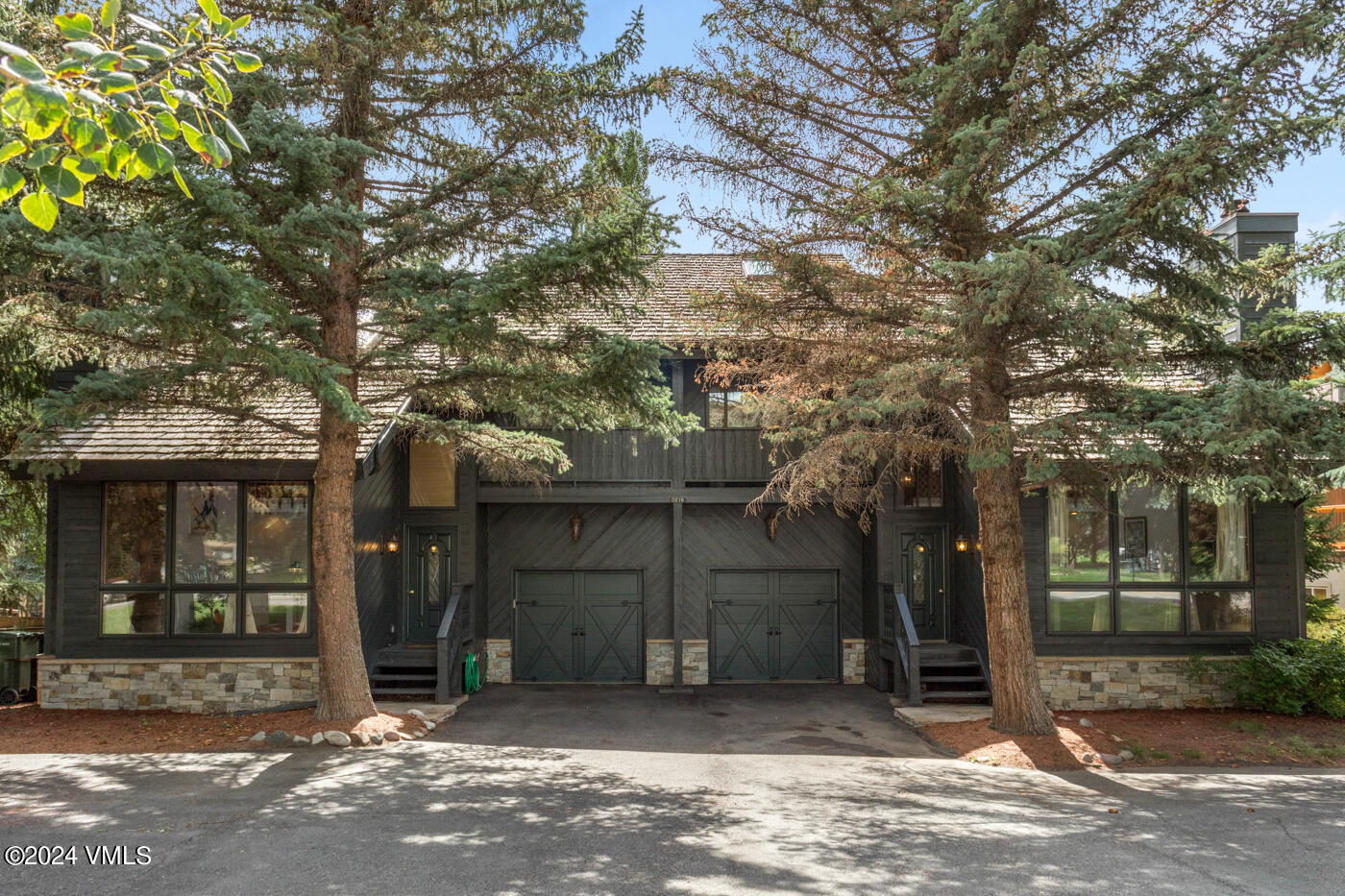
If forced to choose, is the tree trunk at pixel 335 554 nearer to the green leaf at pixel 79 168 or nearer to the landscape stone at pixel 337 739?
the landscape stone at pixel 337 739

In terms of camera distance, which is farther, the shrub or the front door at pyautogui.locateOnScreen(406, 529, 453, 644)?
the front door at pyautogui.locateOnScreen(406, 529, 453, 644)

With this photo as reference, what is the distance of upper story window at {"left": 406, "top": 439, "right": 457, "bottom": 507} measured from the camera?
41.4ft

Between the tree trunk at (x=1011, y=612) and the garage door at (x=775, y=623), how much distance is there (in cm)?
460

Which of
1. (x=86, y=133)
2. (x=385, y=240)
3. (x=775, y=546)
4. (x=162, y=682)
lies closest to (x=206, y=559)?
(x=162, y=682)

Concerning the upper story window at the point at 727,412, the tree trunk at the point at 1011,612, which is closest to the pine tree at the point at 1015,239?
the tree trunk at the point at 1011,612

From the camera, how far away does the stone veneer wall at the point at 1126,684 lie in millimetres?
10562

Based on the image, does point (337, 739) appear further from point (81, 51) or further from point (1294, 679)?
point (1294, 679)

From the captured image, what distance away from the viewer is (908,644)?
36.5 feet

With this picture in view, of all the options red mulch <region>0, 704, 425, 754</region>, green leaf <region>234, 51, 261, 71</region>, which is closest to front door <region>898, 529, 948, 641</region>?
red mulch <region>0, 704, 425, 754</region>

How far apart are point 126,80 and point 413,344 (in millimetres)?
5950

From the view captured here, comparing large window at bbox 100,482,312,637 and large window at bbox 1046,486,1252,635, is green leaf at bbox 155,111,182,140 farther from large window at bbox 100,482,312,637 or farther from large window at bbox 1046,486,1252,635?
large window at bbox 1046,486,1252,635

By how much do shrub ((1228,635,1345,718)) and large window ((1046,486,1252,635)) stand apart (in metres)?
0.67

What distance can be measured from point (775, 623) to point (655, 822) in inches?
285

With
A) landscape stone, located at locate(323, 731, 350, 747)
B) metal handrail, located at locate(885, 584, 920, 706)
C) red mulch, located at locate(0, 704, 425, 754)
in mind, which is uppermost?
metal handrail, located at locate(885, 584, 920, 706)
